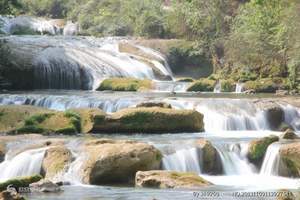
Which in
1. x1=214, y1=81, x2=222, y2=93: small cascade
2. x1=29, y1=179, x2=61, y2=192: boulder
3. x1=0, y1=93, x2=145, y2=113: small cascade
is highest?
x1=214, y1=81, x2=222, y2=93: small cascade

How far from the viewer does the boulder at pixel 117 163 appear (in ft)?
64.1

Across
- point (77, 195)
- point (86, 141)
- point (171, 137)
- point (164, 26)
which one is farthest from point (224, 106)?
point (164, 26)

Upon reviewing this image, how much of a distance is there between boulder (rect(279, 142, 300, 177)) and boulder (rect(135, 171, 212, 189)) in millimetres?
2800

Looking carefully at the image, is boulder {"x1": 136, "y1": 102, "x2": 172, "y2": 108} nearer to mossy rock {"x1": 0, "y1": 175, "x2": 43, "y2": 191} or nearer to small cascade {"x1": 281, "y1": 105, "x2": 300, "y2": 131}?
small cascade {"x1": 281, "y1": 105, "x2": 300, "y2": 131}

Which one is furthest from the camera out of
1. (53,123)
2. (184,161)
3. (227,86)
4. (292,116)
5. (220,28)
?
(220,28)

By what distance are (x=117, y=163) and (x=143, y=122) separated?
6.88 m

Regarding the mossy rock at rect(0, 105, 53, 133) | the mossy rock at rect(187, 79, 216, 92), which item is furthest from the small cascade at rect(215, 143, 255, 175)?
the mossy rock at rect(187, 79, 216, 92)

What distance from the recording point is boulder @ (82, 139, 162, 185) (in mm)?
19547

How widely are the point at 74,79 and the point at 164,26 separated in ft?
43.9

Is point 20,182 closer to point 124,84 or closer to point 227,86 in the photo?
Result: point 124,84

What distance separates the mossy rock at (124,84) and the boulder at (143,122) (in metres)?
11.6

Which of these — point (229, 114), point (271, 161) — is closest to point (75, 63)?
point (229, 114)

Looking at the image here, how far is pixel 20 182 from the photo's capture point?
1820cm

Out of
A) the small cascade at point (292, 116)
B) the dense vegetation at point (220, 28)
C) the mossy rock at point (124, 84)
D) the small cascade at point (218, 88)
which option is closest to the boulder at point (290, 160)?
the small cascade at point (292, 116)
